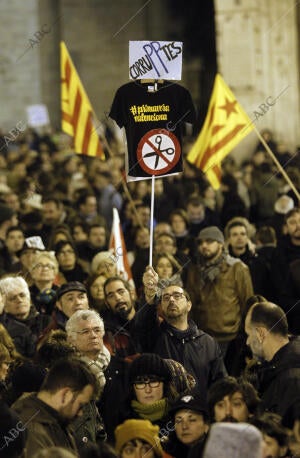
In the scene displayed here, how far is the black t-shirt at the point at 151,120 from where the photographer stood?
38.0 feet

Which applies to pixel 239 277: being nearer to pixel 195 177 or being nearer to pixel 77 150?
A: pixel 77 150

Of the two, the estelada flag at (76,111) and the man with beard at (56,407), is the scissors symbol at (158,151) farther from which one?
the estelada flag at (76,111)

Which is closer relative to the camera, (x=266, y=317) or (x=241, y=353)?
(x=266, y=317)

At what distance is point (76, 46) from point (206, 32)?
3.23 meters

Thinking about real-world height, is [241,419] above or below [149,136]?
below

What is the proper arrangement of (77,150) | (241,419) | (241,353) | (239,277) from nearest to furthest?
(241,419), (241,353), (239,277), (77,150)

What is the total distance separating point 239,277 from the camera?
12.8 meters

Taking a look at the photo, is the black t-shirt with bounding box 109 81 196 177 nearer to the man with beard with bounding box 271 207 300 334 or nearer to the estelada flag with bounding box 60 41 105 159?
the man with beard with bounding box 271 207 300 334

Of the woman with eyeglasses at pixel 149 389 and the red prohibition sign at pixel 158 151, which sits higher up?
Answer: the red prohibition sign at pixel 158 151

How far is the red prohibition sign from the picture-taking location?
11.6 meters

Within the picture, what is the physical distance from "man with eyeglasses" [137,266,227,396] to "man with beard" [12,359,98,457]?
2526 mm

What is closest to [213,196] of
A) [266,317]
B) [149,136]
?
Result: [149,136]

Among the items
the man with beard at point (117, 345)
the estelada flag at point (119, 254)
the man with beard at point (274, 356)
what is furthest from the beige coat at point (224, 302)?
the man with beard at point (274, 356)

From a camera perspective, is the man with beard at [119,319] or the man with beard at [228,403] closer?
the man with beard at [228,403]
